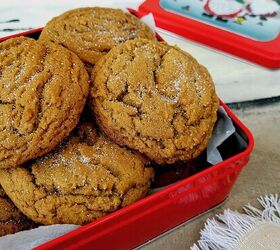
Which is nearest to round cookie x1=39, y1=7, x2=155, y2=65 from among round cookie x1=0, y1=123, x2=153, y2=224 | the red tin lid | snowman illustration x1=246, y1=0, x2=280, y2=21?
round cookie x1=0, y1=123, x2=153, y2=224

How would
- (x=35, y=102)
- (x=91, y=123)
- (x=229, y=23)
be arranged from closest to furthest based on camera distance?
(x=35, y=102)
(x=91, y=123)
(x=229, y=23)

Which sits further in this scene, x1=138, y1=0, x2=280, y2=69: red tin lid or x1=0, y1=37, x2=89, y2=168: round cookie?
x1=138, y1=0, x2=280, y2=69: red tin lid

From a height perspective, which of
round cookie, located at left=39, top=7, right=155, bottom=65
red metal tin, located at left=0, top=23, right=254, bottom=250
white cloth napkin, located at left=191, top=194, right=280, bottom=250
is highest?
round cookie, located at left=39, top=7, right=155, bottom=65

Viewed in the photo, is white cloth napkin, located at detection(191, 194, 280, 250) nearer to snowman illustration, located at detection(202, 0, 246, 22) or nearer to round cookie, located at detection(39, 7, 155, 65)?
round cookie, located at detection(39, 7, 155, 65)

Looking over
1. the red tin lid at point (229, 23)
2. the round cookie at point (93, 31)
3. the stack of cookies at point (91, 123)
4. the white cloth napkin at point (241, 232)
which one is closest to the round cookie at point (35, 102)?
the stack of cookies at point (91, 123)

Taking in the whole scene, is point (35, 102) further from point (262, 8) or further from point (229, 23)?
point (262, 8)

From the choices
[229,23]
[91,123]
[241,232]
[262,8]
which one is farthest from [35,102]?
[262,8]
